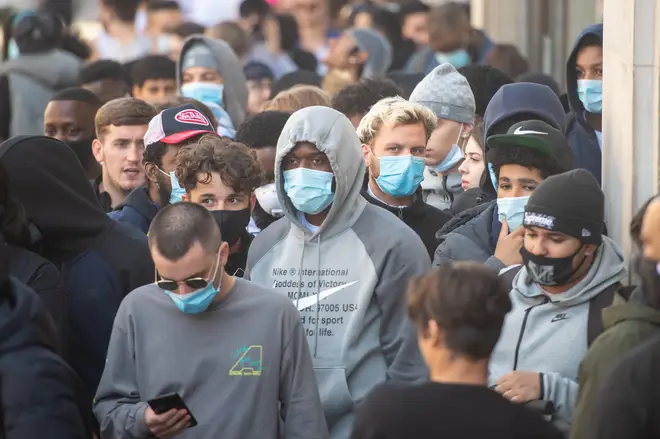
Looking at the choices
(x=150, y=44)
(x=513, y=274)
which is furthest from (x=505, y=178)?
(x=150, y=44)

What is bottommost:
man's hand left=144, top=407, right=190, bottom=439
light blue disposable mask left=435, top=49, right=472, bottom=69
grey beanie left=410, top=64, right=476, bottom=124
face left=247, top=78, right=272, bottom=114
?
man's hand left=144, top=407, right=190, bottom=439

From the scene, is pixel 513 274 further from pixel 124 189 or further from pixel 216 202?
pixel 124 189

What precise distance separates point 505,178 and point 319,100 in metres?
2.77

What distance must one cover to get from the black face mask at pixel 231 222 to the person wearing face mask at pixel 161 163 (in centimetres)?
56

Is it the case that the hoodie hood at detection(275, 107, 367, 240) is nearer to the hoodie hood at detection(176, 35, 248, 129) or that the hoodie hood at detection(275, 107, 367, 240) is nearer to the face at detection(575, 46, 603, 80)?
the face at detection(575, 46, 603, 80)

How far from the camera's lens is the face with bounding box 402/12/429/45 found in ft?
51.5

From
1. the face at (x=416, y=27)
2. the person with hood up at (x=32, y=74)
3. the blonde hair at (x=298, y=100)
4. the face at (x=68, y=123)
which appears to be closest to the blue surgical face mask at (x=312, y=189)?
the blonde hair at (x=298, y=100)

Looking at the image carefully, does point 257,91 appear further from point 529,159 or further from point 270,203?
point 529,159

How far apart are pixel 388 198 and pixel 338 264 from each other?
1.19 meters

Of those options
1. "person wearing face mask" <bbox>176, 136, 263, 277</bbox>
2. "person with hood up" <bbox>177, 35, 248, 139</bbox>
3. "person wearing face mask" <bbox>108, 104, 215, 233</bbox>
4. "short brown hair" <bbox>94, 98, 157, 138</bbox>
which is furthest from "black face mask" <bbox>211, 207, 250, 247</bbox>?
"person with hood up" <bbox>177, 35, 248, 139</bbox>

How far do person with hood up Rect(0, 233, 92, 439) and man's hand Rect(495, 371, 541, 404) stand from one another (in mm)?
1553

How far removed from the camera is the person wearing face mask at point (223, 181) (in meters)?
6.73

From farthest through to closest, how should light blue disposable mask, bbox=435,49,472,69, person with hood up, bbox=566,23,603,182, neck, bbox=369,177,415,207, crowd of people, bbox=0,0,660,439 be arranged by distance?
1. light blue disposable mask, bbox=435,49,472,69
2. person with hood up, bbox=566,23,603,182
3. neck, bbox=369,177,415,207
4. crowd of people, bbox=0,0,660,439

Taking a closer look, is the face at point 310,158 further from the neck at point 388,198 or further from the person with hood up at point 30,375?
the person with hood up at point 30,375
